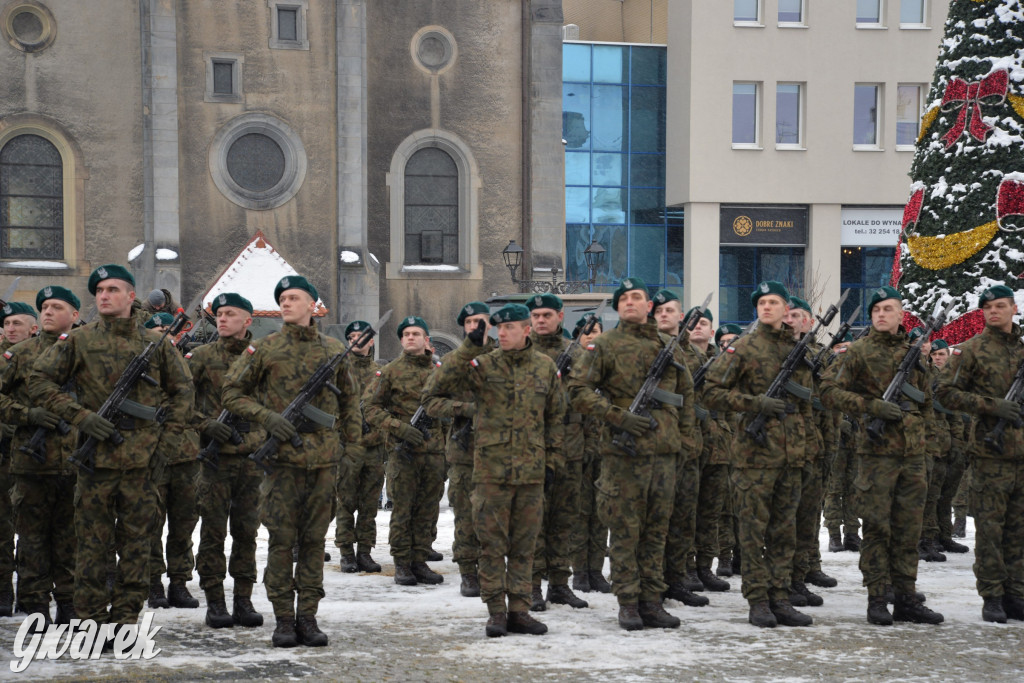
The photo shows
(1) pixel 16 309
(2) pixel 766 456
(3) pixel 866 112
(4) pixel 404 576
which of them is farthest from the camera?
(3) pixel 866 112

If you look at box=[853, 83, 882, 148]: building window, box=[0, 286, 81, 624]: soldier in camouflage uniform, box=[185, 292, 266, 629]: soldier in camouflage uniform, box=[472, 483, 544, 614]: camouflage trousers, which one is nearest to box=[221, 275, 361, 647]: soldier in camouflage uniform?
box=[185, 292, 266, 629]: soldier in camouflage uniform

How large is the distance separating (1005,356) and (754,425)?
1.89m

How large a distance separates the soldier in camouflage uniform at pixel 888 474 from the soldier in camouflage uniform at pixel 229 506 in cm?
390

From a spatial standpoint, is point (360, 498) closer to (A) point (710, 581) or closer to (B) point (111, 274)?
(A) point (710, 581)

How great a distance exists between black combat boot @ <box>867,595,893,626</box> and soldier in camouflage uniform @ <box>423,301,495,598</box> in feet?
9.23

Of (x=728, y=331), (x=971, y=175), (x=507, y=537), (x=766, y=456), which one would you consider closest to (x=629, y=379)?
(x=766, y=456)

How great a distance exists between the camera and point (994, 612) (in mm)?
8633

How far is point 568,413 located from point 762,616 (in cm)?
209

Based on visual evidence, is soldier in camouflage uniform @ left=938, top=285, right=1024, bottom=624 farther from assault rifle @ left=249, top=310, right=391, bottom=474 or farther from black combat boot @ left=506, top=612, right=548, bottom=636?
assault rifle @ left=249, top=310, right=391, bottom=474

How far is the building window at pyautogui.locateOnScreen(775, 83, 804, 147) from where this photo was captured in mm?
37500

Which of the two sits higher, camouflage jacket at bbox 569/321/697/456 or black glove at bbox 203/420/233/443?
camouflage jacket at bbox 569/321/697/456

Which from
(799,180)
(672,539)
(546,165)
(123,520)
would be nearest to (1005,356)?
(672,539)

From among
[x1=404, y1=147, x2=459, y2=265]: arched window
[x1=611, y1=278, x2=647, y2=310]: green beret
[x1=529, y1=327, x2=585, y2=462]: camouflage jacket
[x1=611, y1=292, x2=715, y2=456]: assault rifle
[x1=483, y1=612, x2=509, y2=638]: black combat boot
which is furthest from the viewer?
[x1=404, y1=147, x2=459, y2=265]: arched window

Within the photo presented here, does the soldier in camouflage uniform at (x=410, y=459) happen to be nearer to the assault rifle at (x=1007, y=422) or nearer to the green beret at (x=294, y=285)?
the green beret at (x=294, y=285)
